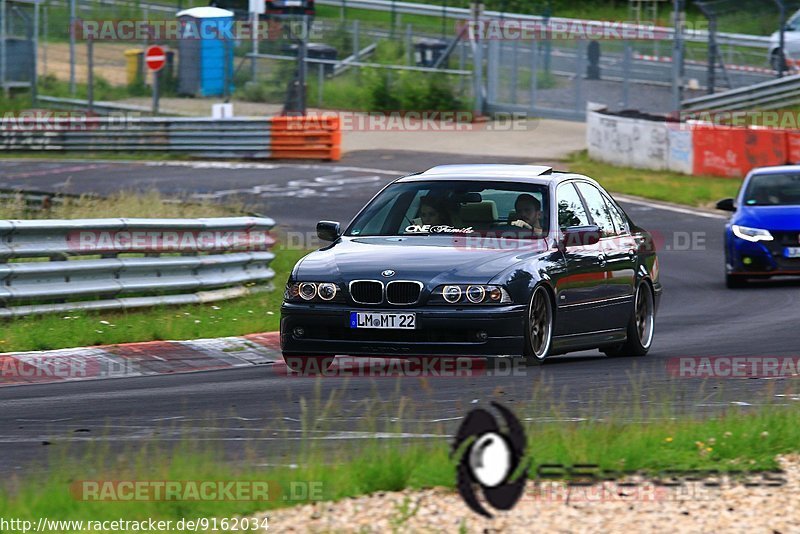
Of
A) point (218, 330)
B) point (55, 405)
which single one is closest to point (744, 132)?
point (218, 330)

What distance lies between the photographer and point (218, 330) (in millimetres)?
13234

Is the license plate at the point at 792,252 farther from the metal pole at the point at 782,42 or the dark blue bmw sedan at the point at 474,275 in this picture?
the metal pole at the point at 782,42

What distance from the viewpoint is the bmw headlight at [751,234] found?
60.3 ft

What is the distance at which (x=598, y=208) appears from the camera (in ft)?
39.6

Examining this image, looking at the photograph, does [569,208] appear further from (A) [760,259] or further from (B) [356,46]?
(B) [356,46]

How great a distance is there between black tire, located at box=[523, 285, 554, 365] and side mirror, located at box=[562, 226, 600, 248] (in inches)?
24.9

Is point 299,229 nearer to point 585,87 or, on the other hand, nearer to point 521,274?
point 521,274

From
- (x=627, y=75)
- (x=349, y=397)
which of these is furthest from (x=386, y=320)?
(x=627, y=75)

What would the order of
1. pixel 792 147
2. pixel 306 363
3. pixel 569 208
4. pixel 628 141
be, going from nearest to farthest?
1. pixel 306 363
2. pixel 569 208
3. pixel 792 147
4. pixel 628 141

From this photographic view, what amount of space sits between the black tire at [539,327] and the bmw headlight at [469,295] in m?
0.27

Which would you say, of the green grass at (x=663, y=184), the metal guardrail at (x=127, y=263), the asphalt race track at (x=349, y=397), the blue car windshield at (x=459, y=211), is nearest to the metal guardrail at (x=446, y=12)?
the green grass at (x=663, y=184)

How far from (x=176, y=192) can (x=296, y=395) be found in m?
18.4

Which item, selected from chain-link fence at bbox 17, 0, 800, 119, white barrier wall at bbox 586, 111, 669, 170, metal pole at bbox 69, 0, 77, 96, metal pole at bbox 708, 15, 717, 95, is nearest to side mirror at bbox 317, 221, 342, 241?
white barrier wall at bbox 586, 111, 669, 170

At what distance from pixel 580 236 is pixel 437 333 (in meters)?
1.80
